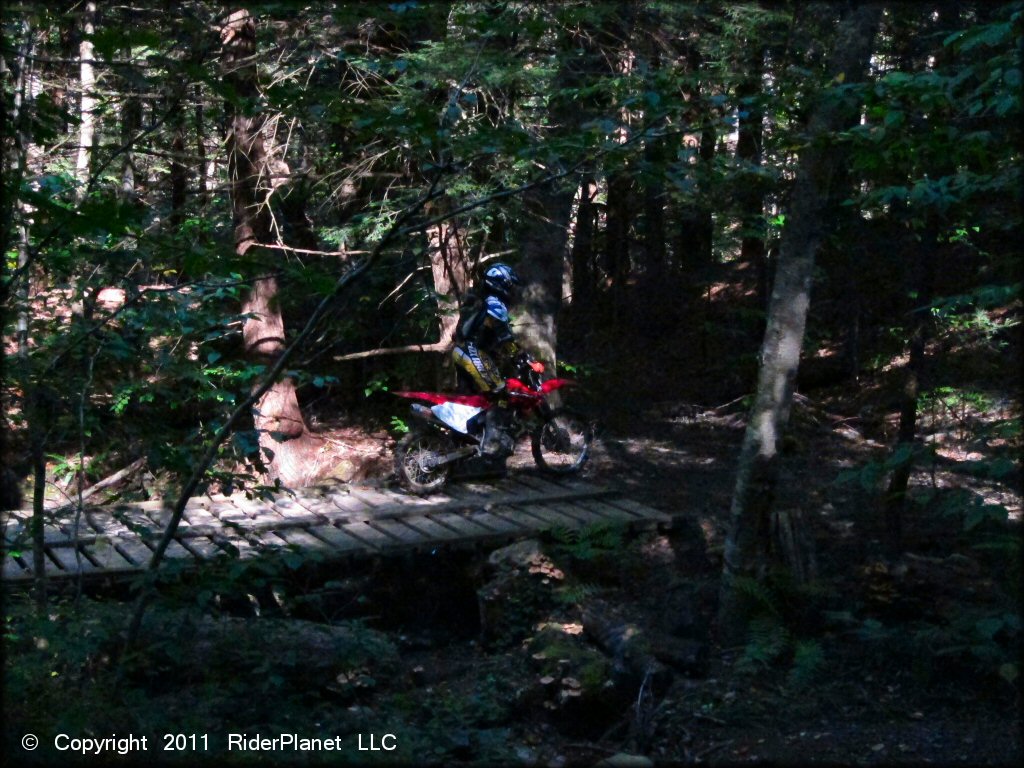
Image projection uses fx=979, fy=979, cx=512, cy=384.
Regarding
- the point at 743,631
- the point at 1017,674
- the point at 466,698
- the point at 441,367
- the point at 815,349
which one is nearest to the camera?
the point at 1017,674

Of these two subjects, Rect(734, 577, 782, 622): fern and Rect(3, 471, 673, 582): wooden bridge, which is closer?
Rect(734, 577, 782, 622): fern

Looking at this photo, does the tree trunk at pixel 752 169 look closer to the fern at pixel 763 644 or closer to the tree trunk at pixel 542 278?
the tree trunk at pixel 542 278

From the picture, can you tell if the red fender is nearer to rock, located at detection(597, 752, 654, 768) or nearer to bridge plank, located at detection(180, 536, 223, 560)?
bridge plank, located at detection(180, 536, 223, 560)

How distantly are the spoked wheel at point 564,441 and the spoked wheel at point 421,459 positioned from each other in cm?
111

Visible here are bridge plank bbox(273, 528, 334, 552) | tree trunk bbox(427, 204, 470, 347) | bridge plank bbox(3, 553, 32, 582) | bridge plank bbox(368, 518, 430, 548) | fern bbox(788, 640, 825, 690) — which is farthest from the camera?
tree trunk bbox(427, 204, 470, 347)

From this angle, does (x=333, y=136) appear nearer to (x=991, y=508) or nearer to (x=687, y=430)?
(x=687, y=430)

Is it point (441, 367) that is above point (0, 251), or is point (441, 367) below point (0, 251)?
below

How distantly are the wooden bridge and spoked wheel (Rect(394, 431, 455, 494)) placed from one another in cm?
15

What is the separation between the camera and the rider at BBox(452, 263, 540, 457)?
9.37m

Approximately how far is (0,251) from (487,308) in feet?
18.2

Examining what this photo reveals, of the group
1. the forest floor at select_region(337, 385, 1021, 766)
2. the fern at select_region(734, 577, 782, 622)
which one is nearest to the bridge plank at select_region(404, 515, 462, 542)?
the forest floor at select_region(337, 385, 1021, 766)

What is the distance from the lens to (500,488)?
989 cm

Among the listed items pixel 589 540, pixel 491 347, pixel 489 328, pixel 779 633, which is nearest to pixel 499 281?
pixel 489 328

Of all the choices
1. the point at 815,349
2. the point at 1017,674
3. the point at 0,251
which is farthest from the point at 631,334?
the point at 0,251
